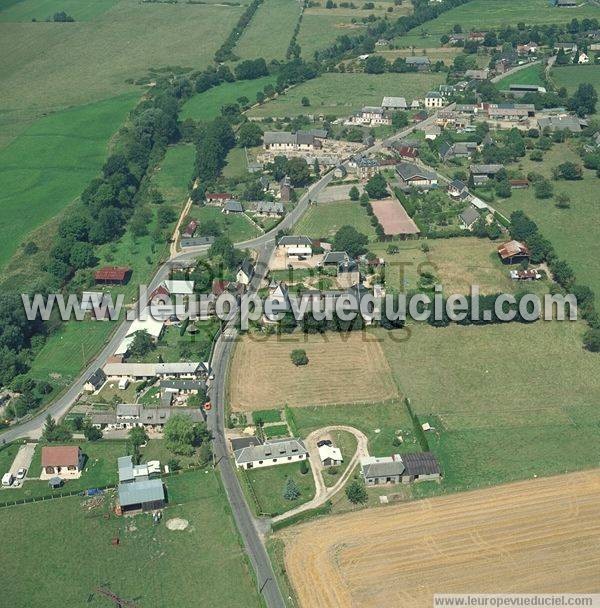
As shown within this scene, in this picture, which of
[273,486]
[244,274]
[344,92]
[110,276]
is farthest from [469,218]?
[344,92]

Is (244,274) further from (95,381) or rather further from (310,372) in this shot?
(95,381)

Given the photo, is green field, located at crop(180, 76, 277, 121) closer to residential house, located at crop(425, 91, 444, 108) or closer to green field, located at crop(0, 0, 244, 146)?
green field, located at crop(0, 0, 244, 146)

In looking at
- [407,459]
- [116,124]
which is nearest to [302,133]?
[116,124]

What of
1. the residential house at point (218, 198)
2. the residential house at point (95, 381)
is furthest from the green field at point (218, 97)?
the residential house at point (95, 381)

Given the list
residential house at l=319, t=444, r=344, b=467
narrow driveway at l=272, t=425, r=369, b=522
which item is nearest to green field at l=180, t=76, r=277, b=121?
narrow driveway at l=272, t=425, r=369, b=522

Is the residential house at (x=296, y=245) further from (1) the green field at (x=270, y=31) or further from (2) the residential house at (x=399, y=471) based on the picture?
(1) the green field at (x=270, y=31)

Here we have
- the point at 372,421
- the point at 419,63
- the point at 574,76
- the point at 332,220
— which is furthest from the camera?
the point at 419,63

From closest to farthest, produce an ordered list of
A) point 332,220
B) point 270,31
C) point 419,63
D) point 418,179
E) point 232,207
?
1. point 332,220
2. point 232,207
3. point 418,179
4. point 419,63
5. point 270,31
